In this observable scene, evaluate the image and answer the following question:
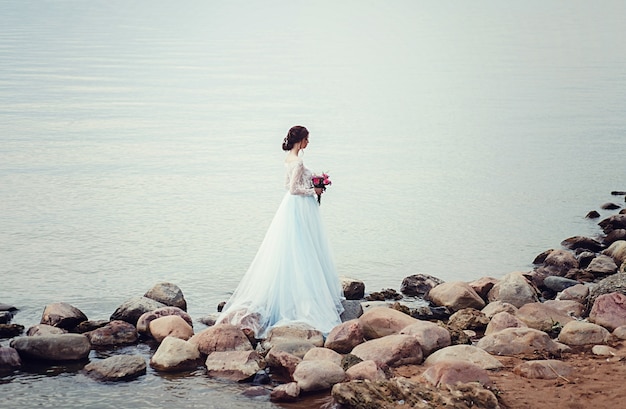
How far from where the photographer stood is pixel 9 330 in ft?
47.3

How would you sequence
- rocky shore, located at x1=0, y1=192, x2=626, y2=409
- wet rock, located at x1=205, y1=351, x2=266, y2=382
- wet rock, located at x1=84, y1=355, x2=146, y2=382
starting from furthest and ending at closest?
wet rock, located at x1=205, y1=351, x2=266, y2=382 < wet rock, located at x1=84, y1=355, x2=146, y2=382 < rocky shore, located at x1=0, y1=192, x2=626, y2=409

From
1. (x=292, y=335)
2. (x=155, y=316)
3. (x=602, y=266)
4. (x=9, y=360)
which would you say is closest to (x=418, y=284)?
(x=602, y=266)

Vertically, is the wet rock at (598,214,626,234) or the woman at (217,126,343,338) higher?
the wet rock at (598,214,626,234)

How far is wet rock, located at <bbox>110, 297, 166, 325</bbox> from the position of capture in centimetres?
1502

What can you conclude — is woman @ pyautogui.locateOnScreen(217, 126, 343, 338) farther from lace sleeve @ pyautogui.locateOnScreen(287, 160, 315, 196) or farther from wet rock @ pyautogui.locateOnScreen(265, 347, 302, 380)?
wet rock @ pyautogui.locateOnScreen(265, 347, 302, 380)

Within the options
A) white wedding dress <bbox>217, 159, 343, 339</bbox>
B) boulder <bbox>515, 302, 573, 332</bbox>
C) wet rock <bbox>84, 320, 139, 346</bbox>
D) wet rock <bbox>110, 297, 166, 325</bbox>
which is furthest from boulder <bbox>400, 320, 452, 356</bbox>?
wet rock <bbox>110, 297, 166, 325</bbox>

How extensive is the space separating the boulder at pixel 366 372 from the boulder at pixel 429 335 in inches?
44.5

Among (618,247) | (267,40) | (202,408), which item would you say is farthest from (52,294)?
(267,40)

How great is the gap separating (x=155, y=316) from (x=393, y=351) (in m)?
3.71

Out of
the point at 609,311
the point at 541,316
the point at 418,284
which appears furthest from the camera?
the point at 418,284

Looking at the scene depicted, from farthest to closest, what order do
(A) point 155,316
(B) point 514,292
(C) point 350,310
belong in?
(B) point 514,292 → (C) point 350,310 → (A) point 155,316

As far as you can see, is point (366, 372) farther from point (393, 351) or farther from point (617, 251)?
point (617, 251)

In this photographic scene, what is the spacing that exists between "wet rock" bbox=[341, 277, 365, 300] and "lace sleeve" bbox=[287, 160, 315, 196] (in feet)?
7.12

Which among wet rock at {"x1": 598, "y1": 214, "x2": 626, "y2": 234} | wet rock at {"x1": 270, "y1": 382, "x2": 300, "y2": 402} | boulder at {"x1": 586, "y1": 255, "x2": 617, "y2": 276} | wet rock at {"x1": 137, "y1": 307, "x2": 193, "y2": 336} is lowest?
wet rock at {"x1": 270, "y1": 382, "x2": 300, "y2": 402}
